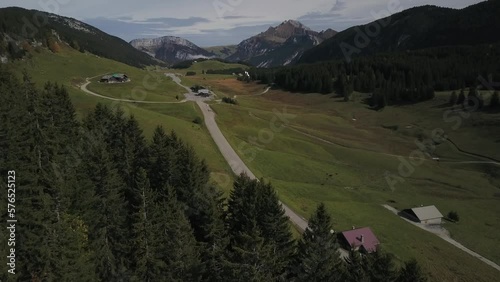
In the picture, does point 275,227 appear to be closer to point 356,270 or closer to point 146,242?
point 356,270

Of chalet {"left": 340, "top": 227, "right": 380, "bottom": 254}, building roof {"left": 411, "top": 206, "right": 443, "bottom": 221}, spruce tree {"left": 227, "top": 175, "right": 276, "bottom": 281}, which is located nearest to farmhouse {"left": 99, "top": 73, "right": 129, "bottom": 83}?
chalet {"left": 340, "top": 227, "right": 380, "bottom": 254}

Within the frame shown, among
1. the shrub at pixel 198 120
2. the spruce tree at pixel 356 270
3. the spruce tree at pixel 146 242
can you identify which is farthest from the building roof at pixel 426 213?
the spruce tree at pixel 146 242

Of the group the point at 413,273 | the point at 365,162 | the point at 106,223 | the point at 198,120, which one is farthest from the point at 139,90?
the point at 413,273

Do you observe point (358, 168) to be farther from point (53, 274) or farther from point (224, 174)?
point (53, 274)

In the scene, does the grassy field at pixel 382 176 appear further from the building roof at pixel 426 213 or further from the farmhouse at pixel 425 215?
the building roof at pixel 426 213

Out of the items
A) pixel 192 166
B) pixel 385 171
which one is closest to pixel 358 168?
pixel 385 171

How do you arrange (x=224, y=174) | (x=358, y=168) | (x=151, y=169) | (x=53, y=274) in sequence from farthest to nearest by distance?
(x=358, y=168) < (x=224, y=174) < (x=151, y=169) < (x=53, y=274)

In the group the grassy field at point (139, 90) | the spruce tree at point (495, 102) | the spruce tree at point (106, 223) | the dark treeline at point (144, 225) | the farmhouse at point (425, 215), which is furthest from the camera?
the spruce tree at point (495, 102)
